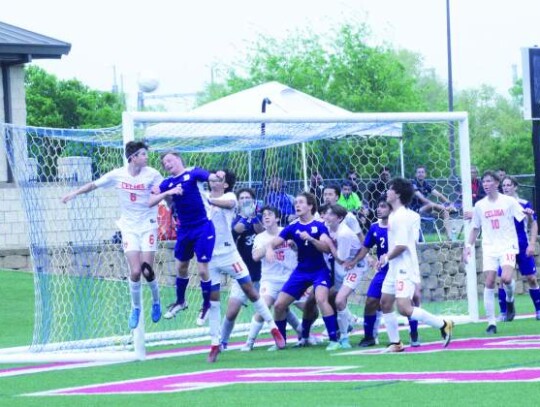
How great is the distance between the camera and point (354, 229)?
17547 millimetres

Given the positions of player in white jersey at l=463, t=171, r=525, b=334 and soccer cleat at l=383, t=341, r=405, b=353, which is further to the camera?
player in white jersey at l=463, t=171, r=525, b=334

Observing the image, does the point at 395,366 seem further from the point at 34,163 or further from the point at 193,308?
the point at 193,308

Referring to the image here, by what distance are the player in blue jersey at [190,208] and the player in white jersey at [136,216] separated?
0.30 meters

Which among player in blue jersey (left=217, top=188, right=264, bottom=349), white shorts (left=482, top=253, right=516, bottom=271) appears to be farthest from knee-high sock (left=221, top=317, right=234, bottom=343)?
white shorts (left=482, top=253, right=516, bottom=271)

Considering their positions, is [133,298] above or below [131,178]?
below

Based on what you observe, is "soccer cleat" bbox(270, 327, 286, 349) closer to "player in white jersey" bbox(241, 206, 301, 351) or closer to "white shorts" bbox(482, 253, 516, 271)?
"player in white jersey" bbox(241, 206, 301, 351)

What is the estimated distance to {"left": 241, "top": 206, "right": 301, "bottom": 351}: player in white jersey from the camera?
677 inches

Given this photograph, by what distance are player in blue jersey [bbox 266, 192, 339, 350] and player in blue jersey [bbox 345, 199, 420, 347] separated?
41 centimetres

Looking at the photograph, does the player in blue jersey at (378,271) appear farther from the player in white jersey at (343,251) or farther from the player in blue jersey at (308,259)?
the player in blue jersey at (308,259)

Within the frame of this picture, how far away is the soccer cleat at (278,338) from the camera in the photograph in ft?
54.9

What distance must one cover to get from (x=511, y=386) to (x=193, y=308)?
11231 millimetres

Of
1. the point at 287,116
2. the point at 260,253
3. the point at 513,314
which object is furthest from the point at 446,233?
the point at 260,253

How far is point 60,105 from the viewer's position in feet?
191

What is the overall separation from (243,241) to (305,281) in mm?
2330
